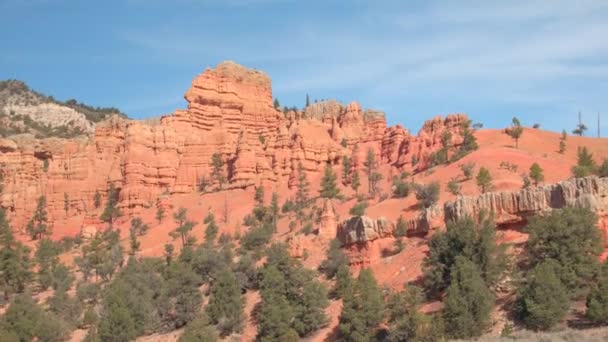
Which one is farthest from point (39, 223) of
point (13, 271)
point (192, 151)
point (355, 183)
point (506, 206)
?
point (506, 206)

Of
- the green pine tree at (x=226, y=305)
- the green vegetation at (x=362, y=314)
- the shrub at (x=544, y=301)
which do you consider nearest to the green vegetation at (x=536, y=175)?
the green vegetation at (x=362, y=314)

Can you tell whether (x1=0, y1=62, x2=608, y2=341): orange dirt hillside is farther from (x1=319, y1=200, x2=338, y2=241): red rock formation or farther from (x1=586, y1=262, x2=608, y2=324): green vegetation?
(x1=586, y1=262, x2=608, y2=324): green vegetation

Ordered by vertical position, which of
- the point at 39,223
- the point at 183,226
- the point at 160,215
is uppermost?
the point at 160,215

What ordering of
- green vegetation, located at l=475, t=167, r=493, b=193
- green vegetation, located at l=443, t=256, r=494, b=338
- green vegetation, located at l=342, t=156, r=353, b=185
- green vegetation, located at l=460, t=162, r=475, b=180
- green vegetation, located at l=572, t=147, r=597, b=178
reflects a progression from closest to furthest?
green vegetation, located at l=443, t=256, r=494, b=338
green vegetation, located at l=572, t=147, r=597, b=178
green vegetation, located at l=475, t=167, r=493, b=193
green vegetation, located at l=460, t=162, r=475, b=180
green vegetation, located at l=342, t=156, r=353, b=185

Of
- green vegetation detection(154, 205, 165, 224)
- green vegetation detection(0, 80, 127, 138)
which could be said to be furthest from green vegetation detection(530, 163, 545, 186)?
green vegetation detection(0, 80, 127, 138)

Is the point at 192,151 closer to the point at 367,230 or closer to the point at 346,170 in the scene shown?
the point at 346,170

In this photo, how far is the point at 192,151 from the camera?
74438 millimetres

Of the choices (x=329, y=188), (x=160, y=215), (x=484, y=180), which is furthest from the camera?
(x=160, y=215)

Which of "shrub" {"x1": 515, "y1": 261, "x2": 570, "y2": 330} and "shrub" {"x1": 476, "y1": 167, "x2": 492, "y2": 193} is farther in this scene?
"shrub" {"x1": 476, "y1": 167, "x2": 492, "y2": 193}

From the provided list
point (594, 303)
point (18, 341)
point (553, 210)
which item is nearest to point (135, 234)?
point (18, 341)

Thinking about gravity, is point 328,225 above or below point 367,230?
above

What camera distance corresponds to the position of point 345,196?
209 ft

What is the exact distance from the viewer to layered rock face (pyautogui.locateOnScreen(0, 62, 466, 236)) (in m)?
70.6

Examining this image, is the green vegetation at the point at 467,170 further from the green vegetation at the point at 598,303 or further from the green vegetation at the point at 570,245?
the green vegetation at the point at 598,303
